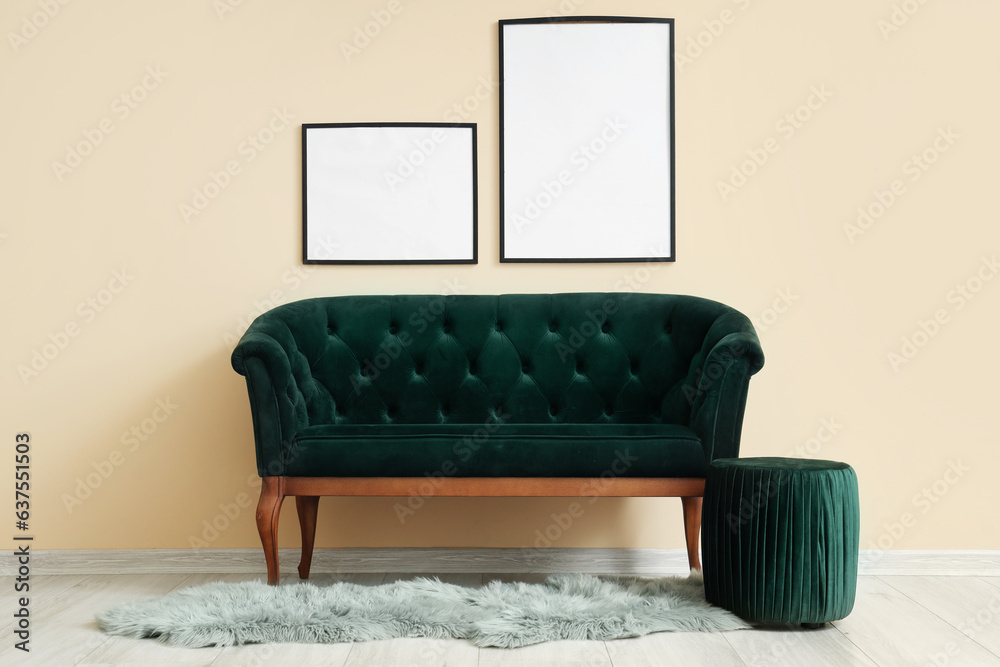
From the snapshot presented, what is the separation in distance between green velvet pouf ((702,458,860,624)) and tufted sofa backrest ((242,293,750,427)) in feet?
2.19

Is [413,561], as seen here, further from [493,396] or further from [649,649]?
[649,649]

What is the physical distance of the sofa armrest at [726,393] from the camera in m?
2.23

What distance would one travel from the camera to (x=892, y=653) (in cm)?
183

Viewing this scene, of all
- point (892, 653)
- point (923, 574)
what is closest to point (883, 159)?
point (923, 574)

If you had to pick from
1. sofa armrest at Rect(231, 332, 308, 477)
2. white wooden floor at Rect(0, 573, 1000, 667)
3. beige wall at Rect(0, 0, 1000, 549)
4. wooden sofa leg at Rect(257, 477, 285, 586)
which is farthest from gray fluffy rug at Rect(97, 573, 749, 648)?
beige wall at Rect(0, 0, 1000, 549)

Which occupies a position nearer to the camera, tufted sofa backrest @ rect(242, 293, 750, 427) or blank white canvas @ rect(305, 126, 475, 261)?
tufted sofa backrest @ rect(242, 293, 750, 427)

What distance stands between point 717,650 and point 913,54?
230cm

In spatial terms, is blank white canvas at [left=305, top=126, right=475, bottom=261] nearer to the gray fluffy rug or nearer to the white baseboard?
the white baseboard

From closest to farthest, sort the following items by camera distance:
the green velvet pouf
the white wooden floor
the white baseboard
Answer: the white wooden floor → the green velvet pouf → the white baseboard

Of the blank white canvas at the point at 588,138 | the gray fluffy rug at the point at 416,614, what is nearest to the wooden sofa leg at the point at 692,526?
the gray fluffy rug at the point at 416,614

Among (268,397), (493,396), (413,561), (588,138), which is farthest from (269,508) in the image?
(588,138)

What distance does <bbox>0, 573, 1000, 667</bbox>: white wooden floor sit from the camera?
5.85ft

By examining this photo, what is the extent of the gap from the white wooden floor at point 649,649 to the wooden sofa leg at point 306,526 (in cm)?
67

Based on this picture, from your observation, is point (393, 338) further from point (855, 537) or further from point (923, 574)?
point (923, 574)
